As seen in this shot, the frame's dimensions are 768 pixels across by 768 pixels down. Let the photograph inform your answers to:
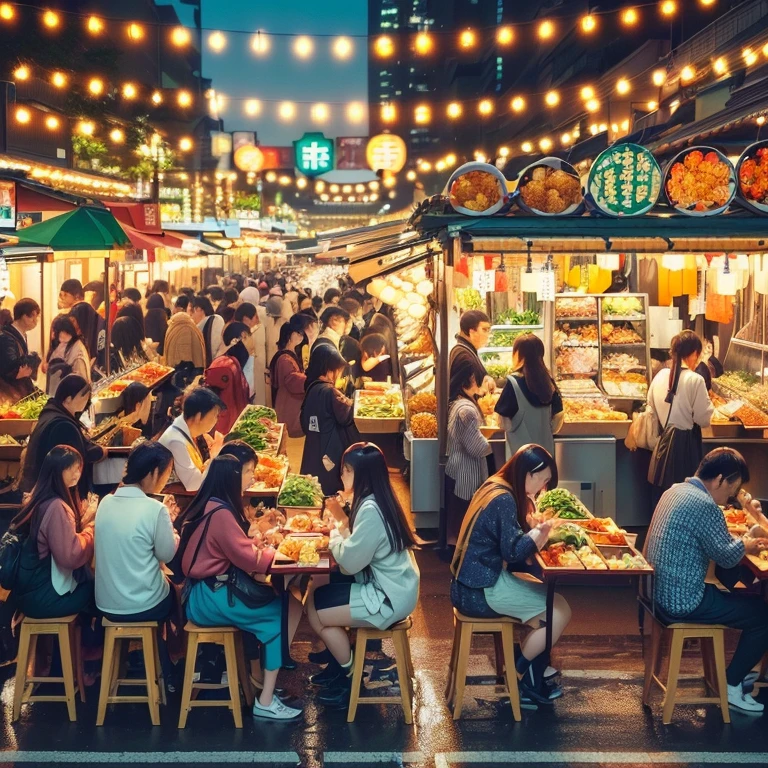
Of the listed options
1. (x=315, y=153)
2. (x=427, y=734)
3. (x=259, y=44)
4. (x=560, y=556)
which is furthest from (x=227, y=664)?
(x=315, y=153)

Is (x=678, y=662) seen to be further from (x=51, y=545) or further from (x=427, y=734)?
(x=51, y=545)

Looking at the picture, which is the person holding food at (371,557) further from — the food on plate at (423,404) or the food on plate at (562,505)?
the food on plate at (423,404)

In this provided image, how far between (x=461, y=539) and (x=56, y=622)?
8.56ft

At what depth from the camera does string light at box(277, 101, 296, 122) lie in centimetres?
2308

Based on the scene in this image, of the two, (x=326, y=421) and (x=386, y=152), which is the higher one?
(x=386, y=152)

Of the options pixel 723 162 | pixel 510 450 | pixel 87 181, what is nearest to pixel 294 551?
pixel 510 450

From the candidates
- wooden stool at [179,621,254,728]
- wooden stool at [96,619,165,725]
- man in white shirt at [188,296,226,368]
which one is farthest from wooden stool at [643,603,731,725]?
man in white shirt at [188,296,226,368]

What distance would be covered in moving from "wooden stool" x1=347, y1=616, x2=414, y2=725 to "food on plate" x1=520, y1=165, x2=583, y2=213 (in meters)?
3.97

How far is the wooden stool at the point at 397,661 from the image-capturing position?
6.50 meters

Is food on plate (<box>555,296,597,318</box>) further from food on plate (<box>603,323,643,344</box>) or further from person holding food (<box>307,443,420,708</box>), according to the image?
person holding food (<box>307,443,420,708</box>)

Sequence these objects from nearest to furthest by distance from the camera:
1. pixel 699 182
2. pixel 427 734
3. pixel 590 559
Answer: pixel 427 734 < pixel 590 559 < pixel 699 182

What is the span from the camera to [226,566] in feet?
21.1

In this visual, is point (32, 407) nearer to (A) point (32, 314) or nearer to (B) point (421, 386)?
(A) point (32, 314)

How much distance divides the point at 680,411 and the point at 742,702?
346cm
